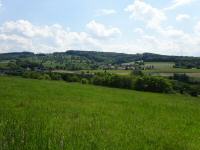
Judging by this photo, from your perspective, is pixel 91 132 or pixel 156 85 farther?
pixel 156 85

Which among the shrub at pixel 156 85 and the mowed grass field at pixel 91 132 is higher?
the mowed grass field at pixel 91 132

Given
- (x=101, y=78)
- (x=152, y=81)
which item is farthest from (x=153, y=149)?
(x=101, y=78)

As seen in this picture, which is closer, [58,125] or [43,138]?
[43,138]

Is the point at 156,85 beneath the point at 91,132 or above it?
beneath

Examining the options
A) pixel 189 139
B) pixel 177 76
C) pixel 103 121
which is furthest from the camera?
pixel 177 76

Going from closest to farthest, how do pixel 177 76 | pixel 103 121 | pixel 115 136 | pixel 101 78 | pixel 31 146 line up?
pixel 31 146 → pixel 115 136 → pixel 103 121 → pixel 101 78 → pixel 177 76

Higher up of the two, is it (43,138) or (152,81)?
(43,138)

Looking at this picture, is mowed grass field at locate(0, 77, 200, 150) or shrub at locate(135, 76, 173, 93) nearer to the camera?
mowed grass field at locate(0, 77, 200, 150)

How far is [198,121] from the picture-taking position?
2178cm

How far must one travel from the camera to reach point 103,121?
1817cm

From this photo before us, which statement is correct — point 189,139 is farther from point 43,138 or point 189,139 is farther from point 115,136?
point 43,138

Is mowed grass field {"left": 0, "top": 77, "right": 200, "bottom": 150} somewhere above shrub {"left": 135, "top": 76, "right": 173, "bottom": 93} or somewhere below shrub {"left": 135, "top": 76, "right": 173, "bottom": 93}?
above

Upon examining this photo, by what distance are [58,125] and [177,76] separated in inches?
4479

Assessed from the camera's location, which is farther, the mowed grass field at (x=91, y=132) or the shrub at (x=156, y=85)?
the shrub at (x=156, y=85)
